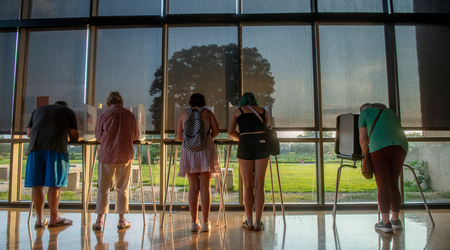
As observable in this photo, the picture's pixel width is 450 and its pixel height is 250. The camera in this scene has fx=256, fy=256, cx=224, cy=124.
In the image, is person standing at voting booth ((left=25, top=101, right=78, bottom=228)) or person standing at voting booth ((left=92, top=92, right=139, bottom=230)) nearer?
person standing at voting booth ((left=92, top=92, right=139, bottom=230))

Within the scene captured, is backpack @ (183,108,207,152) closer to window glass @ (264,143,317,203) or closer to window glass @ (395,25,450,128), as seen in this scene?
window glass @ (264,143,317,203)

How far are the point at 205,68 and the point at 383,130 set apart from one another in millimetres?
2443

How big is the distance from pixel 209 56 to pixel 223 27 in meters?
0.49

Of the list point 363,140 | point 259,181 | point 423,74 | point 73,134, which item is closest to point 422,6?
point 423,74

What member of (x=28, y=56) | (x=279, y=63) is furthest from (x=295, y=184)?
(x=28, y=56)

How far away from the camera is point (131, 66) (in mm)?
3908

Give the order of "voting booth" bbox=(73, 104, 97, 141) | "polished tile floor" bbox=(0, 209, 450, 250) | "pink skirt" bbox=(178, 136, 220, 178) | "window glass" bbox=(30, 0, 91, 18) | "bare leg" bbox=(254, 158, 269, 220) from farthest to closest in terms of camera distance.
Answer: "window glass" bbox=(30, 0, 91, 18) < "voting booth" bbox=(73, 104, 97, 141) < "bare leg" bbox=(254, 158, 269, 220) < "pink skirt" bbox=(178, 136, 220, 178) < "polished tile floor" bbox=(0, 209, 450, 250)

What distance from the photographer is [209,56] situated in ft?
12.7

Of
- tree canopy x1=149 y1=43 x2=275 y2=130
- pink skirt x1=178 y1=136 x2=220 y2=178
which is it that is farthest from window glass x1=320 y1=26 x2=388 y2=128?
pink skirt x1=178 y1=136 x2=220 y2=178

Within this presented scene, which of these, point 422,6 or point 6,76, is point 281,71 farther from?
point 6,76

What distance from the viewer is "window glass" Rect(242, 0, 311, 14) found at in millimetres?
3889

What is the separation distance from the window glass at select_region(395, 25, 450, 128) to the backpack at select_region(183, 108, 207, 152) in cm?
310

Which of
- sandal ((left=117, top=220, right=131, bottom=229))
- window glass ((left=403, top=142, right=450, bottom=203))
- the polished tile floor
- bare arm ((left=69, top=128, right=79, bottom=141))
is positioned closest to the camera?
the polished tile floor

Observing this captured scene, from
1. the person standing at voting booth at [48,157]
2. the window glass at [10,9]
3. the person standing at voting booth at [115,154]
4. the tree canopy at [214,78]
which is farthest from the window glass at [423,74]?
the window glass at [10,9]
